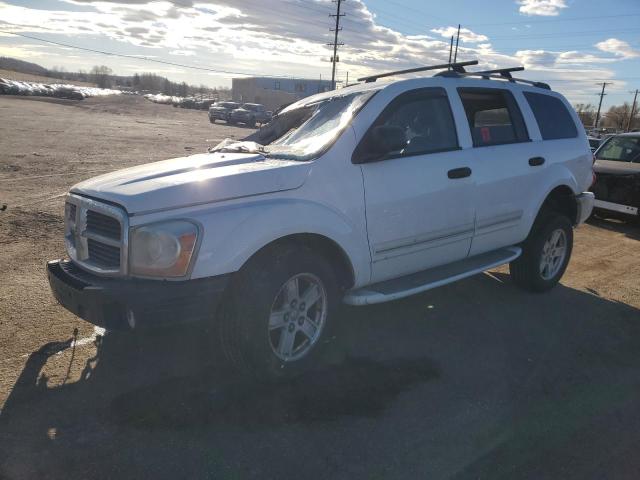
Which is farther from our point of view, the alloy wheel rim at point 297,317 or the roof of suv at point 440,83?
the roof of suv at point 440,83

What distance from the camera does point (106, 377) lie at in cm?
346

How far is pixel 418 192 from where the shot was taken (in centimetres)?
398

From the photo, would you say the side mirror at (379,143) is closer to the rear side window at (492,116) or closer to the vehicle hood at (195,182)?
the vehicle hood at (195,182)

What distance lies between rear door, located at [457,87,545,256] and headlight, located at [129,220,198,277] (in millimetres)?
2595

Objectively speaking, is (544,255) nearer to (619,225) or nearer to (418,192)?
(418,192)

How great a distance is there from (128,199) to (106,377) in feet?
4.09

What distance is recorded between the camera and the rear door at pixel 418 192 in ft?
12.4

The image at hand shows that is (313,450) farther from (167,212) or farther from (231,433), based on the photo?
(167,212)

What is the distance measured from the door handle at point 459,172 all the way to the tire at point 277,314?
1351 millimetres

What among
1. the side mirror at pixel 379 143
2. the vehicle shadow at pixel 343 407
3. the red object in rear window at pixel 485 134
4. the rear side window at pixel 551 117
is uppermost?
the rear side window at pixel 551 117

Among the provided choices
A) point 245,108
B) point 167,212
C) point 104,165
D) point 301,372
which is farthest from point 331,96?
point 245,108

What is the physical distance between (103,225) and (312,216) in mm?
1314

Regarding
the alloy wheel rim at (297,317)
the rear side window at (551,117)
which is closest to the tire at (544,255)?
the rear side window at (551,117)

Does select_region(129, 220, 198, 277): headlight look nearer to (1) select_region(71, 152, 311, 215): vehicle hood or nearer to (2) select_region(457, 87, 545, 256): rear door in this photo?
(1) select_region(71, 152, 311, 215): vehicle hood
